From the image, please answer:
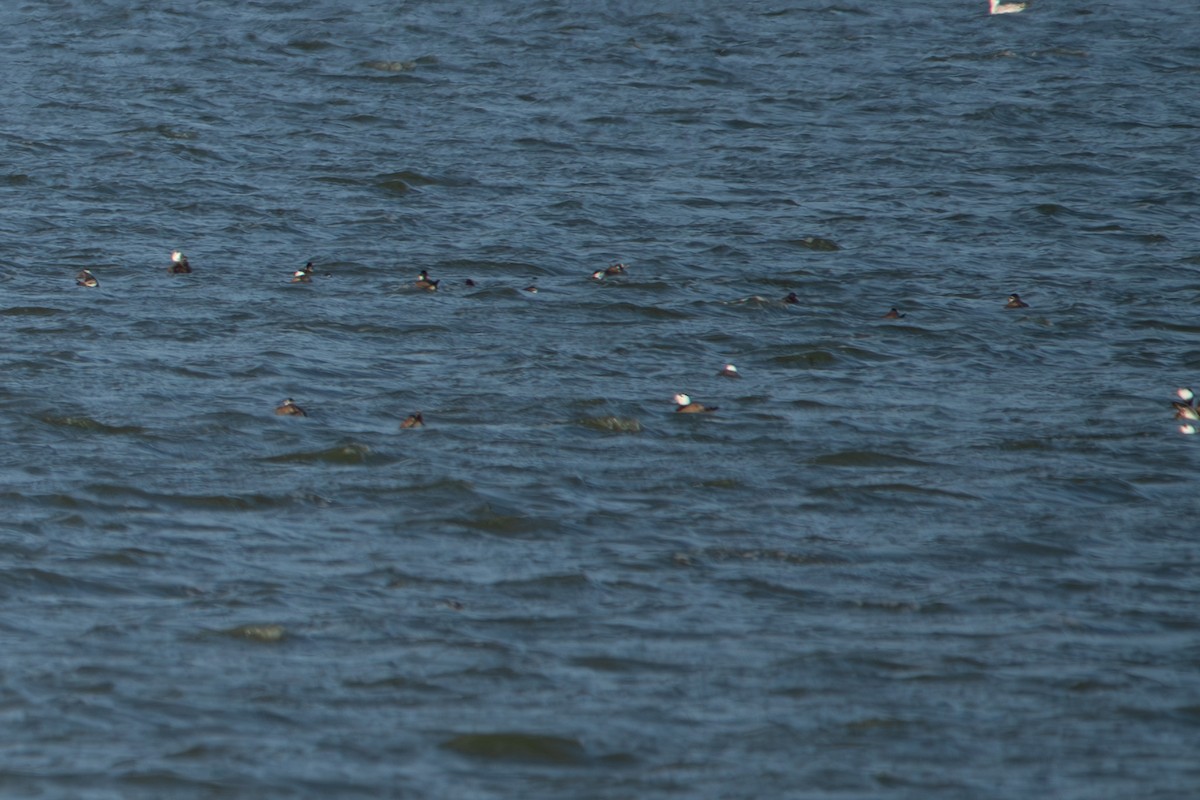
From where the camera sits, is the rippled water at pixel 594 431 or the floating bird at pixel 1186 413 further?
the floating bird at pixel 1186 413

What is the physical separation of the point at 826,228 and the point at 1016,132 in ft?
21.1

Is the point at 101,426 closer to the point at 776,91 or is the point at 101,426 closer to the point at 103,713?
the point at 103,713

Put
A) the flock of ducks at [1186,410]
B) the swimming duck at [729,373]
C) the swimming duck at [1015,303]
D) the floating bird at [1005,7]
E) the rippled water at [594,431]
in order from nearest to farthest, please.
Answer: the rippled water at [594,431], the flock of ducks at [1186,410], the swimming duck at [729,373], the swimming duck at [1015,303], the floating bird at [1005,7]

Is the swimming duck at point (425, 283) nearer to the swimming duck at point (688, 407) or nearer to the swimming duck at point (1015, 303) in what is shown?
the swimming duck at point (688, 407)

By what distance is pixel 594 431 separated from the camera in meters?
16.6

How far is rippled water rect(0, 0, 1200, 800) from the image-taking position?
11227 mm

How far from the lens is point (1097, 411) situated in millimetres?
17453

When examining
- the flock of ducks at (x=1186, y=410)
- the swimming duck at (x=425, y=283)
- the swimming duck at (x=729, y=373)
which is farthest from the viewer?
the swimming duck at (x=425, y=283)

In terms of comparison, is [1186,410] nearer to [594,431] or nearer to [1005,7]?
[594,431]

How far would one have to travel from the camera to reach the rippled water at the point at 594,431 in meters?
11.2

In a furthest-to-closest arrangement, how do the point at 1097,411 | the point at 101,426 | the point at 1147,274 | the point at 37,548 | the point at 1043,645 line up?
the point at 1147,274, the point at 1097,411, the point at 101,426, the point at 37,548, the point at 1043,645

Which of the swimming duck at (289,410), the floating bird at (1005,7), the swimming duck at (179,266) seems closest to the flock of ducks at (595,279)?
the swimming duck at (179,266)

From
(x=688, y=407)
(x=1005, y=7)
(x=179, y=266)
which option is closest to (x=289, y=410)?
(x=688, y=407)

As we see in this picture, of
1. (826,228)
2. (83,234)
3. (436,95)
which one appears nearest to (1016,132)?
(826,228)
